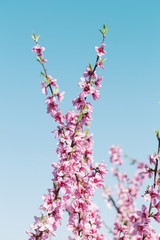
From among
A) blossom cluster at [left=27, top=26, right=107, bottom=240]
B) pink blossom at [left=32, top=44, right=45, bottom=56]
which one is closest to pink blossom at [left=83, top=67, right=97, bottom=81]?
blossom cluster at [left=27, top=26, right=107, bottom=240]

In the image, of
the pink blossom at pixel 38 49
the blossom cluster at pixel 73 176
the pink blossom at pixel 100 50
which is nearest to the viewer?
the blossom cluster at pixel 73 176

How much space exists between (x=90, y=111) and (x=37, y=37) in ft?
5.99

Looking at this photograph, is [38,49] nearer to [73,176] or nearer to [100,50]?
[100,50]

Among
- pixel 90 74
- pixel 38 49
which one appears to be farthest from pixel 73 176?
pixel 38 49

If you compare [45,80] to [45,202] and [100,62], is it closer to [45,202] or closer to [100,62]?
[100,62]

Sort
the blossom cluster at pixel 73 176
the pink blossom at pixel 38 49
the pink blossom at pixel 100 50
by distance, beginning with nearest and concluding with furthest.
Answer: the blossom cluster at pixel 73 176 < the pink blossom at pixel 100 50 < the pink blossom at pixel 38 49

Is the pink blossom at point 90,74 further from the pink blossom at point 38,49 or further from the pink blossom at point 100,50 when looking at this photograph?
the pink blossom at point 38,49

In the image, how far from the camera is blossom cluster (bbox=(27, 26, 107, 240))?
3.61 m

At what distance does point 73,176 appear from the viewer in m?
3.75

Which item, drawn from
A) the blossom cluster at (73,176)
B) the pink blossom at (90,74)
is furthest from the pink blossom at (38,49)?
the pink blossom at (90,74)

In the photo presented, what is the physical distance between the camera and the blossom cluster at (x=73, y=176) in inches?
142

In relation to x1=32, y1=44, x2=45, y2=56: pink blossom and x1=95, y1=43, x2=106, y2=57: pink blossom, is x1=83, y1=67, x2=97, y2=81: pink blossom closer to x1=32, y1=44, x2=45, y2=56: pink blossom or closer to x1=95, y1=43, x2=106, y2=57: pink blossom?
x1=95, y1=43, x2=106, y2=57: pink blossom

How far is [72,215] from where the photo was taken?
155 inches

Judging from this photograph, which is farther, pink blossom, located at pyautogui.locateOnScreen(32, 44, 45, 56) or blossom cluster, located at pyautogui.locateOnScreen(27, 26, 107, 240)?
pink blossom, located at pyautogui.locateOnScreen(32, 44, 45, 56)
